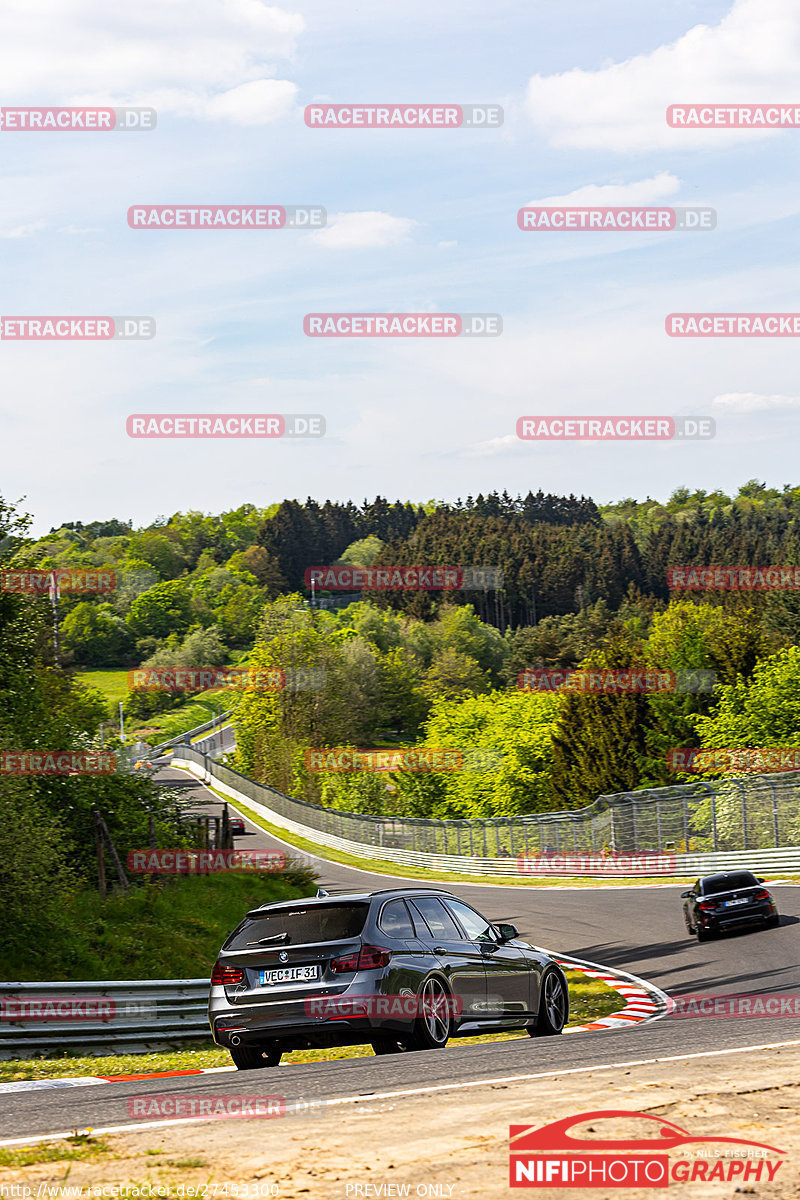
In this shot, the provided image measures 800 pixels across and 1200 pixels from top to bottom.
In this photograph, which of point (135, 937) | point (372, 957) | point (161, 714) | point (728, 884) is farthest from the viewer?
point (161, 714)

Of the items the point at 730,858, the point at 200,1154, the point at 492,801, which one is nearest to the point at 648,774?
the point at 492,801

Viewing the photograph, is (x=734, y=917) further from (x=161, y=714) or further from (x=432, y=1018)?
(x=161, y=714)

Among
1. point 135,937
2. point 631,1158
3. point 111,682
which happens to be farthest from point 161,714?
point 631,1158

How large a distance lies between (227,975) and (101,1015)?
16.9 ft

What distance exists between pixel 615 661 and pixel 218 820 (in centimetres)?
4765

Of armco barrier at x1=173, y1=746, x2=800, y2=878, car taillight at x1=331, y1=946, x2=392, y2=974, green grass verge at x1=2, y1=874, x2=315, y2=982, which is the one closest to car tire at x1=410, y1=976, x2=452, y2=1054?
car taillight at x1=331, y1=946, x2=392, y2=974

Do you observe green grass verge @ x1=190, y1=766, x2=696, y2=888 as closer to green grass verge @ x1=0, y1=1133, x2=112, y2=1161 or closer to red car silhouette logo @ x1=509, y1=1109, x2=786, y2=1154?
red car silhouette logo @ x1=509, y1=1109, x2=786, y2=1154

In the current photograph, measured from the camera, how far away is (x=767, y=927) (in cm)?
2139

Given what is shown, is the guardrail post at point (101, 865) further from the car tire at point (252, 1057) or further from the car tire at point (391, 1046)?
the car tire at point (391, 1046)

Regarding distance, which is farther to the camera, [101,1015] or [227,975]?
[101,1015]

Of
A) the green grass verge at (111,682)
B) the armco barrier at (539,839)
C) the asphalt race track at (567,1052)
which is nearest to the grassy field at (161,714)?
the green grass verge at (111,682)

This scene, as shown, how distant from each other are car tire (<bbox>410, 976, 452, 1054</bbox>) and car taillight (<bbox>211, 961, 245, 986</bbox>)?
1.41 m

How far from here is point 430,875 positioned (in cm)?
4828

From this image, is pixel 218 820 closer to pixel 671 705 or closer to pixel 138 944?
pixel 138 944
